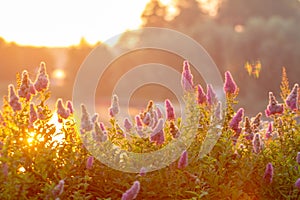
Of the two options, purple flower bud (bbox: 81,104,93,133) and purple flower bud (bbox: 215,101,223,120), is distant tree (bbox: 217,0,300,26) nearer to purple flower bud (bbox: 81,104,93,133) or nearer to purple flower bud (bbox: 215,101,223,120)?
purple flower bud (bbox: 215,101,223,120)

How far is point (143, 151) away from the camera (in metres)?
4.46

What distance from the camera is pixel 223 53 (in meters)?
33.1

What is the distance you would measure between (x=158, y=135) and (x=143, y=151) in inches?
7.7

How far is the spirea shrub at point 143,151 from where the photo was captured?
13.3 feet

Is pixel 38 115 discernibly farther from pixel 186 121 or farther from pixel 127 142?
pixel 186 121

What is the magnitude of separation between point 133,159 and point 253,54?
95.0 feet

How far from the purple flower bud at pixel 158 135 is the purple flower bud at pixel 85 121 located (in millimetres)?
548

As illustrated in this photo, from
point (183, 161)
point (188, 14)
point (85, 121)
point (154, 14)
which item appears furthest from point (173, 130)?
point (154, 14)

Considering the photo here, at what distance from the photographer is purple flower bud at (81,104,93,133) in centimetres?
411

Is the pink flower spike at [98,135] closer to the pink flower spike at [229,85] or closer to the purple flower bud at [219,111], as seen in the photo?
the purple flower bud at [219,111]

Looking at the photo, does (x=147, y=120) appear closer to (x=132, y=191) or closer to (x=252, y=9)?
(x=132, y=191)

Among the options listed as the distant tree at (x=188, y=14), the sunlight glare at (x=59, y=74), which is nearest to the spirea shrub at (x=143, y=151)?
the sunlight glare at (x=59, y=74)

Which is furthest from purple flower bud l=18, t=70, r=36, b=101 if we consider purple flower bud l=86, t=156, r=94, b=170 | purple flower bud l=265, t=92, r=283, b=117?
purple flower bud l=265, t=92, r=283, b=117

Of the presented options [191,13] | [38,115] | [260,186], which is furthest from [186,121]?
[191,13]
